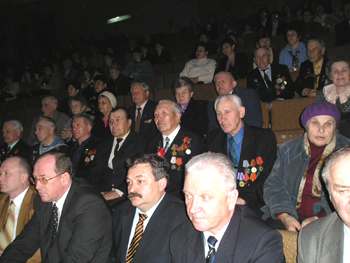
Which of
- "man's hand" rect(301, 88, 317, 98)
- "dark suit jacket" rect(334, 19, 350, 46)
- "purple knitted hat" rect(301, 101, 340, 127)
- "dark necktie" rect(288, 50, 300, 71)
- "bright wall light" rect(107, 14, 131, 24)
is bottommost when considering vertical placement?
"purple knitted hat" rect(301, 101, 340, 127)

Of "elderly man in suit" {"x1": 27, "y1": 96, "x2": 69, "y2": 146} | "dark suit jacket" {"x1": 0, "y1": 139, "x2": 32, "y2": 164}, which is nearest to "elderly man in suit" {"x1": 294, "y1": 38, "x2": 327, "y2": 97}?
"elderly man in suit" {"x1": 27, "y1": 96, "x2": 69, "y2": 146}

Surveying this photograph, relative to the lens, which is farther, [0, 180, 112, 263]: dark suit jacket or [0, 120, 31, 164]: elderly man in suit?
[0, 120, 31, 164]: elderly man in suit

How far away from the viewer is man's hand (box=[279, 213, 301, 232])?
167 centimetres

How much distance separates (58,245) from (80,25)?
12.0m

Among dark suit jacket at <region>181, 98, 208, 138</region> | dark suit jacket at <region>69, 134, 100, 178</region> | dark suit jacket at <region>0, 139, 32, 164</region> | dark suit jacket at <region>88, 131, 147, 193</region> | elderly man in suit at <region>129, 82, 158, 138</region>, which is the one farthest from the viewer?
dark suit jacket at <region>0, 139, 32, 164</region>

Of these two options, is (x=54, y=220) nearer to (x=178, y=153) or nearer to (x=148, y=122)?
(x=178, y=153)

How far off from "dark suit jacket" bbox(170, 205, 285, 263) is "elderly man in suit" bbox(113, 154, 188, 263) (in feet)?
1.03

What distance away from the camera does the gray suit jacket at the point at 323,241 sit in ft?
4.00

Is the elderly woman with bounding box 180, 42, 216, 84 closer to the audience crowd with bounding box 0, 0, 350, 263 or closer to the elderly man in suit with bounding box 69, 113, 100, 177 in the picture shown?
the audience crowd with bounding box 0, 0, 350, 263

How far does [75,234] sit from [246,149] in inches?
54.9

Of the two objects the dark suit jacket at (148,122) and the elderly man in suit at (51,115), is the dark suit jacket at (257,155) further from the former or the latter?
the elderly man in suit at (51,115)

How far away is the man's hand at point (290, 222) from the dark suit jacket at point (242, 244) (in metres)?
0.43

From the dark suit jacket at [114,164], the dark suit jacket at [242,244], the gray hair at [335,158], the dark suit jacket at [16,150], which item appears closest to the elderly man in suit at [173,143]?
the dark suit jacket at [114,164]

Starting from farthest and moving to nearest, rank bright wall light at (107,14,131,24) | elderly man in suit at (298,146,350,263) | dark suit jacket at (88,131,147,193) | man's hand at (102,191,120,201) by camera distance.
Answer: bright wall light at (107,14,131,24) < dark suit jacket at (88,131,147,193) < man's hand at (102,191,120,201) < elderly man in suit at (298,146,350,263)
